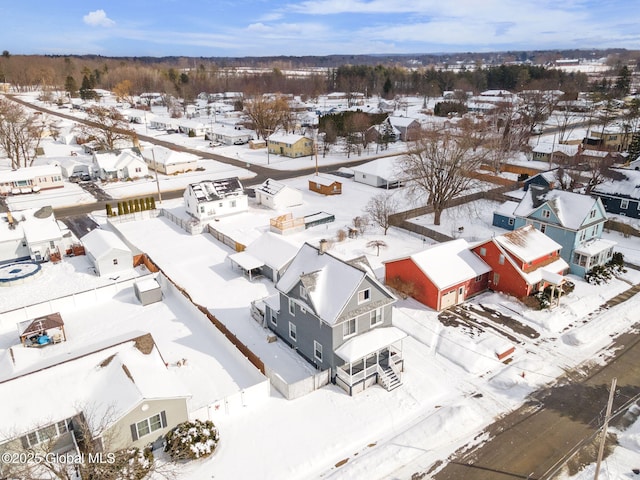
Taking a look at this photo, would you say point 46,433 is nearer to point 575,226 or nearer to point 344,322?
point 344,322

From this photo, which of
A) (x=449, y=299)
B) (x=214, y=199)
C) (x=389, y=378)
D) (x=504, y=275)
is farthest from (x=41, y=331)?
(x=504, y=275)

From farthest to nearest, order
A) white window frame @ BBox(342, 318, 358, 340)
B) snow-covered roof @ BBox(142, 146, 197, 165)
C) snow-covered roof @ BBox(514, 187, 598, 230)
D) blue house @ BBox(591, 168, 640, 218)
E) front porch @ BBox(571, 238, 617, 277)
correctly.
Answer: snow-covered roof @ BBox(142, 146, 197, 165) < blue house @ BBox(591, 168, 640, 218) < snow-covered roof @ BBox(514, 187, 598, 230) < front porch @ BBox(571, 238, 617, 277) < white window frame @ BBox(342, 318, 358, 340)

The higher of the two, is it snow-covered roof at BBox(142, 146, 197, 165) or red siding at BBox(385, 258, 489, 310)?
snow-covered roof at BBox(142, 146, 197, 165)

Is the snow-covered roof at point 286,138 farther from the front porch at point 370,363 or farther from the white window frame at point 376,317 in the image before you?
the front porch at point 370,363

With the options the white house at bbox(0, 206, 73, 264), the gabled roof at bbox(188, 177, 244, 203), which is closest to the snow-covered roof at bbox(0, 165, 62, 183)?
the white house at bbox(0, 206, 73, 264)

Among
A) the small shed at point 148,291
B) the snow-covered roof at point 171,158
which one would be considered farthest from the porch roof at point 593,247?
the snow-covered roof at point 171,158

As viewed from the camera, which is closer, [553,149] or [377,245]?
[377,245]

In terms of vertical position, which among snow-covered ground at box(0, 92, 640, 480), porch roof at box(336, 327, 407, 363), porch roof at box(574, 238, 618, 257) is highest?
porch roof at box(574, 238, 618, 257)

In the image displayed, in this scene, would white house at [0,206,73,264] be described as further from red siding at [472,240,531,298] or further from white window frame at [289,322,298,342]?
red siding at [472,240,531,298]
